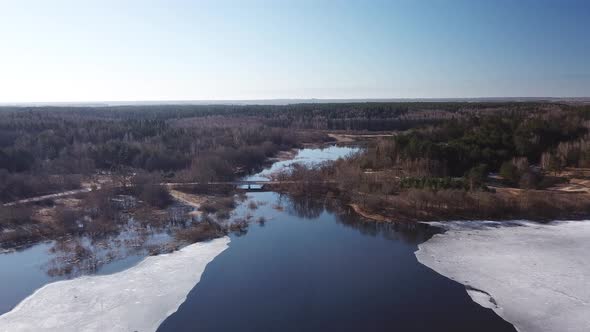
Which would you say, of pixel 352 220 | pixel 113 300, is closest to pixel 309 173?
pixel 352 220

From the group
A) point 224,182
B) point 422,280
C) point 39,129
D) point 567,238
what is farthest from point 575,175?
point 39,129

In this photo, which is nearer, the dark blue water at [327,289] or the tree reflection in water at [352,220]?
the dark blue water at [327,289]

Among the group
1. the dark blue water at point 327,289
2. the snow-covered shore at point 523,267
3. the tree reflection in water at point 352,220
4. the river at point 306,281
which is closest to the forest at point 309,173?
the tree reflection in water at point 352,220

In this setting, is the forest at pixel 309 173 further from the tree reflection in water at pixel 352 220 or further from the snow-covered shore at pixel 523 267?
the snow-covered shore at pixel 523 267

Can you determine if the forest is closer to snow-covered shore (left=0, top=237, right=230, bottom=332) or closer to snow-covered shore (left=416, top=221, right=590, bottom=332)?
snow-covered shore (left=416, top=221, right=590, bottom=332)

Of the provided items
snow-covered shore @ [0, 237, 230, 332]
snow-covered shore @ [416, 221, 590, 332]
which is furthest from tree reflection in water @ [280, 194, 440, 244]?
snow-covered shore @ [0, 237, 230, 332]

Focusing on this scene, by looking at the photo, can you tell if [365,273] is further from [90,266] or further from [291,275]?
[90,266]
